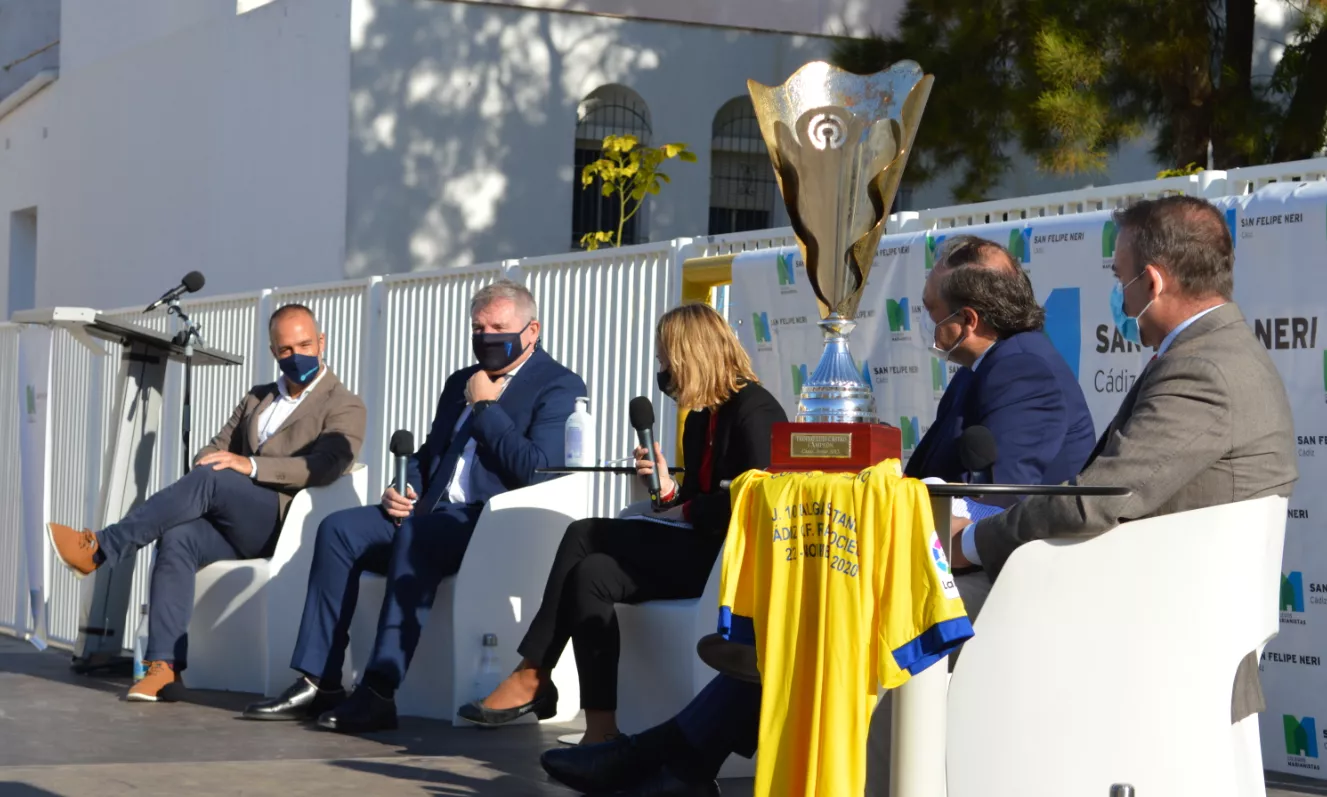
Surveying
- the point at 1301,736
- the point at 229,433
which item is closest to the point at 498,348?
the point at 229,433

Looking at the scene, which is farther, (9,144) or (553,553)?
(9,144)

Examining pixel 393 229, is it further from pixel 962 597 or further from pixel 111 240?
pixel 962 597

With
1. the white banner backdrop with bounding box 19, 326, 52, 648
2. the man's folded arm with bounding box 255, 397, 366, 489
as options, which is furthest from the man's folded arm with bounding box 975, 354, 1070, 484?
the white banner backdrop with bounding box 19, 326, 52, 648

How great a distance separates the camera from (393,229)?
18688 millimetres

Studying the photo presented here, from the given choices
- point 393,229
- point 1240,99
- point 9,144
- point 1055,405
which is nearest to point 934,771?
point 1055,405

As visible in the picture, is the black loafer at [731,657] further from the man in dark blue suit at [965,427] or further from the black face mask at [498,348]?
the black face mask at [498,348]

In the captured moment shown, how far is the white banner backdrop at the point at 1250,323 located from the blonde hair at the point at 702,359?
638mm

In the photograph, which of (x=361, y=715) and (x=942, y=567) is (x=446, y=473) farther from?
(x=942, y=567)

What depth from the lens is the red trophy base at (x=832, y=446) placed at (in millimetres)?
4000

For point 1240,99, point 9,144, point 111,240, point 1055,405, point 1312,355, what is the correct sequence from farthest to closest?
point 9,144 → point 111,240 → point 1240,99 → point 1312,355 → point 1055,405

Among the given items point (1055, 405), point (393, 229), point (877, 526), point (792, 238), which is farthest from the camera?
point (393, 229)

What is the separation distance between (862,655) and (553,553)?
3.31 metres

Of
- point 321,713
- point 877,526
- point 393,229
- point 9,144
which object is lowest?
point 321,713

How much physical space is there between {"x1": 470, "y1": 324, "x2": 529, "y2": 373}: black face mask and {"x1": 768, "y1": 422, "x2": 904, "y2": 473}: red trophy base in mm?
3142
